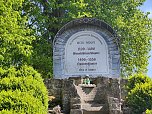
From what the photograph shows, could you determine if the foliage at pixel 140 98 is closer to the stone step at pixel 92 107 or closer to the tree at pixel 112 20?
the stone step at pixel 92 107

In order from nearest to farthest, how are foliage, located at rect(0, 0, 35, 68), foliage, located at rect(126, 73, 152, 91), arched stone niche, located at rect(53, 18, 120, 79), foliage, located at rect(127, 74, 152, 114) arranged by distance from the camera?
foliage, located at rect(127, 74, 152, 114) < foliage, located at rect(126, 73, 152, 91) < foliage, located at rect(0, 0, 35, 68) < arched stone niche, located at rect(53, 18, 120, 79)

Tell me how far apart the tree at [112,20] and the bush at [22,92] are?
9391 millimetres

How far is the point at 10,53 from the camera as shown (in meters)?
20.0

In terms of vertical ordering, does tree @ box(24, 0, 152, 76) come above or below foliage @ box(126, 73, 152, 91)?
above

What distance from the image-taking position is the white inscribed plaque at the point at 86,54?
784 inches

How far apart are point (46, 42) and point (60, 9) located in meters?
2.61

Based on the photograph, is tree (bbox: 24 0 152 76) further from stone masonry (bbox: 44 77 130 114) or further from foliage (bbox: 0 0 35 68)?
stone masonry (bbox: 44 77 130 114)

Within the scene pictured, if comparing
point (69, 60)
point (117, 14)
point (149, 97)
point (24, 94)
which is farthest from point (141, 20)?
point (24, 94)

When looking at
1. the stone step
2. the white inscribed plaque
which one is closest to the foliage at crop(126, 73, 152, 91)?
the stone step

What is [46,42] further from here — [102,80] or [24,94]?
[24,94]

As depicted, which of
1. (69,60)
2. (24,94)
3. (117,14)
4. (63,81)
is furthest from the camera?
(117,14)

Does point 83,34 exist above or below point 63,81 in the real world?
above

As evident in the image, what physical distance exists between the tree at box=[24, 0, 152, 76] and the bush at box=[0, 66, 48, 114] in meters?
9.39

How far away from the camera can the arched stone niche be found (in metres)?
19.8
